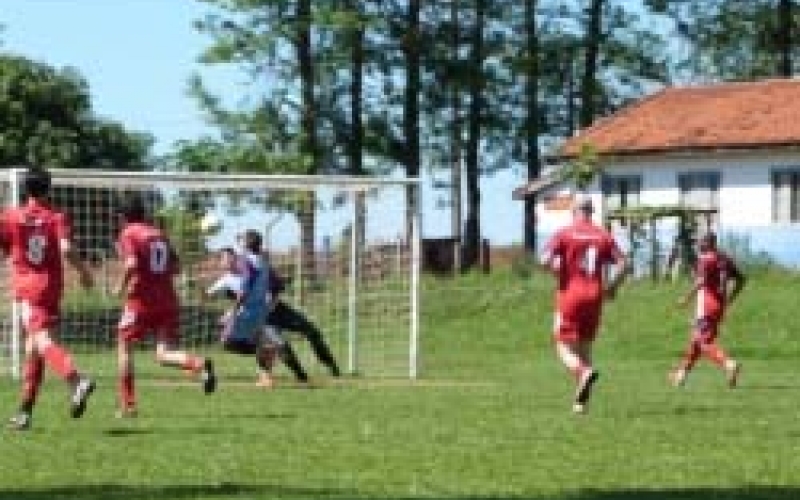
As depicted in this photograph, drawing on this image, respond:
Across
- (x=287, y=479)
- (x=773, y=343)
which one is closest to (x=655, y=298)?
(x=773, y=343)

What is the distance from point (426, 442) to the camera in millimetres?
14438

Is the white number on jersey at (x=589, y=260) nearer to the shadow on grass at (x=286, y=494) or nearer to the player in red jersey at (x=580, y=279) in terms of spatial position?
the player in red jersey at (x=580, y=279)

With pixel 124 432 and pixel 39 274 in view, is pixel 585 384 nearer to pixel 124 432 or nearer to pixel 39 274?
pixel 124 432

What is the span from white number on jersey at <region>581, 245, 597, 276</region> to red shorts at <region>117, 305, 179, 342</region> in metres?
3.52

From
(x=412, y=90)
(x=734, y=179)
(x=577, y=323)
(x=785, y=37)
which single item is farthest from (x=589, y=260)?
(x=785, y=37)

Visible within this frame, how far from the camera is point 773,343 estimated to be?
35094 millimetres

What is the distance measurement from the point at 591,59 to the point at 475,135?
4.42 metres

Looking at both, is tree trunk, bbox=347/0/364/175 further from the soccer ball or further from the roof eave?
the soccer ball

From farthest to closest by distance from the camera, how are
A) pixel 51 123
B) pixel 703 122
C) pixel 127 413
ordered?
pixel 51 123
pixel 703 122
pixel 127 413

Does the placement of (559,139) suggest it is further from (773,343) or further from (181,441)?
(181,441)

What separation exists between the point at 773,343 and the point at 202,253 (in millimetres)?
10458

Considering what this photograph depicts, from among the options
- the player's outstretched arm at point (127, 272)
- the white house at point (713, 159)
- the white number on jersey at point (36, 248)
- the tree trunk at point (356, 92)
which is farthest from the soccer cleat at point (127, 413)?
the tree trunk at point (356, 92)

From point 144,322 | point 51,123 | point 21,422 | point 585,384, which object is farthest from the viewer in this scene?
point 51,123

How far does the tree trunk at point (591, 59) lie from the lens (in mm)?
65562
